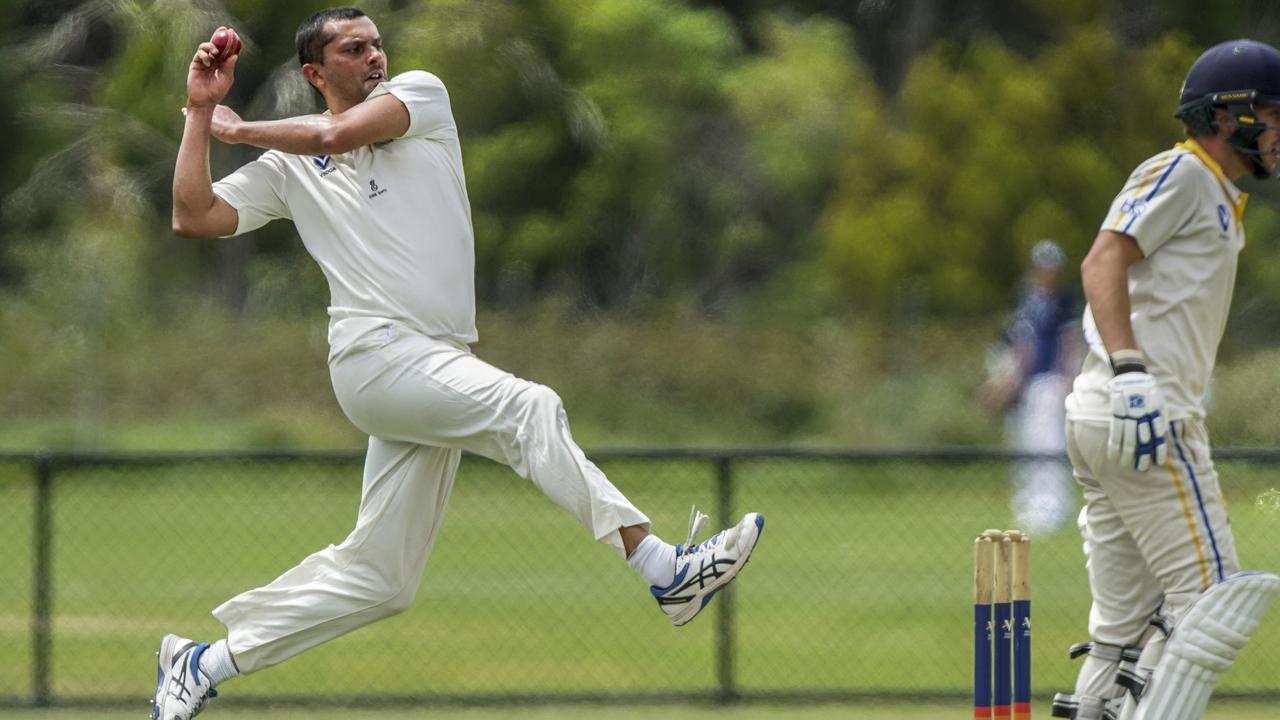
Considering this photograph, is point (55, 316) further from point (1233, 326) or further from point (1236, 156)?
point (1236, 156)

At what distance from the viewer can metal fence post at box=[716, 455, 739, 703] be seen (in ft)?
26.6

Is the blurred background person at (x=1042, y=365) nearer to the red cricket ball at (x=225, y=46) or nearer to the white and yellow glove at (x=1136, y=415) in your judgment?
the white and yellow glove at (x=1136, y=415)

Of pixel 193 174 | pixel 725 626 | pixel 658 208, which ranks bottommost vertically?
pixel 725 626

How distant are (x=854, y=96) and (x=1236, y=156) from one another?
716 inches

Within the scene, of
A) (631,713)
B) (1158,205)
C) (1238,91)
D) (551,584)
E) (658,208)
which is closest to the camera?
(1158,205)

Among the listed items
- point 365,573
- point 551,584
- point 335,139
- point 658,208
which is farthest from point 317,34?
point 658,208

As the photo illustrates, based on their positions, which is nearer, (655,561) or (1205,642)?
(1205,642)

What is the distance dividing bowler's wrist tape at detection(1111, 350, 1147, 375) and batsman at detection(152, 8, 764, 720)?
39.5 inches

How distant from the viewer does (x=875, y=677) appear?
8406 millimetres

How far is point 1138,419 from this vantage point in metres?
4.96

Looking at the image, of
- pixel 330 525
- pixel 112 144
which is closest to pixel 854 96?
pixel 112 144

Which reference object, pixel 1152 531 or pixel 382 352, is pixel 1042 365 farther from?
pixel 382 352

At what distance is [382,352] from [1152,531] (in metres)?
2.08

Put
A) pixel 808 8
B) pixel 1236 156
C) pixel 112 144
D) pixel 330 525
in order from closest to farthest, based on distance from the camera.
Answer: pixel 1236 156 < pixel 330 525 < pixel 112 144 < pixel 808 8
